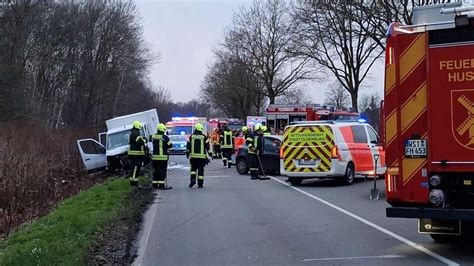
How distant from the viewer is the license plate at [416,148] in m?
7.30

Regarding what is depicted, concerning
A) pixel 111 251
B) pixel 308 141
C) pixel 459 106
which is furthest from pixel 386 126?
pixel 308 141

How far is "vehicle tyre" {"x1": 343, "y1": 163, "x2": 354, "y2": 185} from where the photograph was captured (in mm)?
17453

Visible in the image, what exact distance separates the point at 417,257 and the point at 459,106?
199cm

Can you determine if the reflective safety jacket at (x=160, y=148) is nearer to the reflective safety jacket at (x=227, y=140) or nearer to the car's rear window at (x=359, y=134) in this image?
the car's rear window at (x=359, y=134)

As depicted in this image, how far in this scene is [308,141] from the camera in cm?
1736

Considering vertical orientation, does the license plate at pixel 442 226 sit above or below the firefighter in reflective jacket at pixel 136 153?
below

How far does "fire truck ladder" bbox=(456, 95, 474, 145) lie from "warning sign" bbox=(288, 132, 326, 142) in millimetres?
10130

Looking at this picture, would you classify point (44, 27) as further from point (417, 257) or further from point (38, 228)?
point (417, 257)

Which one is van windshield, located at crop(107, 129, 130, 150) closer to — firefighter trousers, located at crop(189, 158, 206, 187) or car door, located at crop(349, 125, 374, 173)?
firefighter trousers, located at crop(189, 158, 206, 187)

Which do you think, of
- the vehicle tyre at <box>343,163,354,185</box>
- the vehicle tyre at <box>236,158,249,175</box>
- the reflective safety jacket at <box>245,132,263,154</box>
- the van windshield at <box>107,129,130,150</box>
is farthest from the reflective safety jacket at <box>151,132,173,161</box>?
the van windshield at <box>107,129,130,150</box>

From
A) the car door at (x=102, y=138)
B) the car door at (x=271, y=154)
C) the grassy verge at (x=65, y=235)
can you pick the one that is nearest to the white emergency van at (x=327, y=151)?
the car door at (x=271, y=154)

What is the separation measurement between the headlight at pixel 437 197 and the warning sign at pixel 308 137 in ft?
32.9

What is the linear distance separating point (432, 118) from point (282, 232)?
137 inches

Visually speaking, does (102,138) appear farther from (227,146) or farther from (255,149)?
(255,149)
